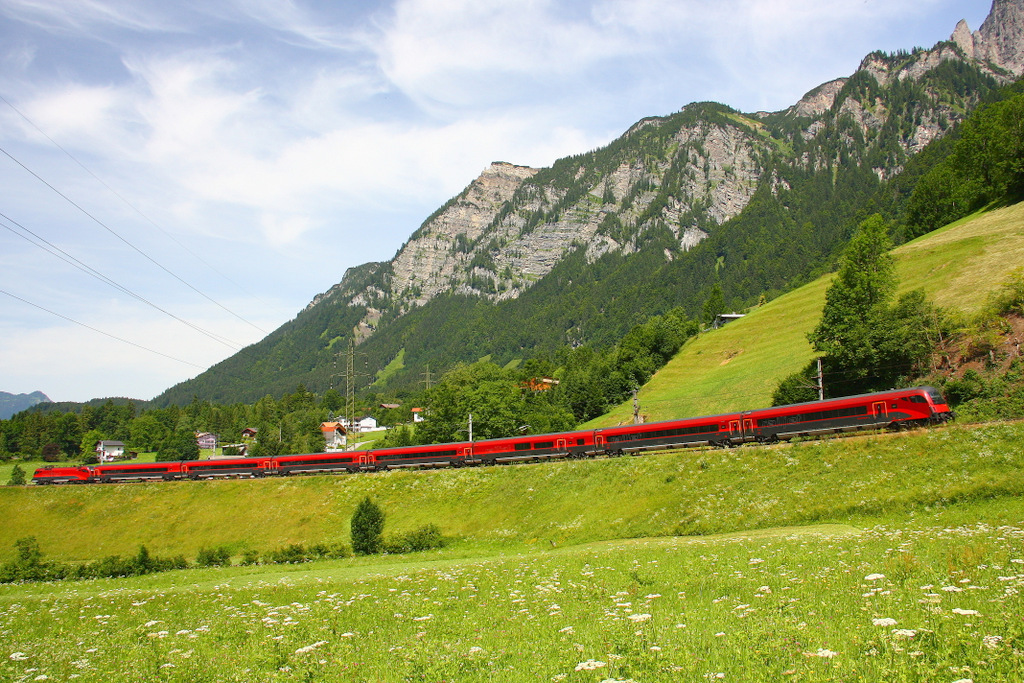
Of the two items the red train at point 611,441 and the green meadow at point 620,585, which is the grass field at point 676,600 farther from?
the red train at point 611,441

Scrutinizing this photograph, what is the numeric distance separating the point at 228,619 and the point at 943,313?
7887 centimetres

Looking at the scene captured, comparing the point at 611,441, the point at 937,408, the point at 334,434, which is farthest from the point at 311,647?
the point at 334,434

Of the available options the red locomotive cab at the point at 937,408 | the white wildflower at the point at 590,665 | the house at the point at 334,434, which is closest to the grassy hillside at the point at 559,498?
the red locomotive cab at the point at 937,408

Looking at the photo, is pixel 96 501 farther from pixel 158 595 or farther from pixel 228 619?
pixel 228 619

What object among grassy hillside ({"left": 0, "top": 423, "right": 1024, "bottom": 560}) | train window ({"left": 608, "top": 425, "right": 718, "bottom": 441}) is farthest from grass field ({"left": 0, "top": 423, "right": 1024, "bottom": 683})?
train window ({"left": 608, "top": 425, "right": 718, "bottom": 441})

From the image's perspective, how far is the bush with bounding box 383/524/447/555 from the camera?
138 feet

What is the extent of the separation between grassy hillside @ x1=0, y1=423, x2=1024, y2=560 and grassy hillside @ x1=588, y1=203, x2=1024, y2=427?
39899 mm

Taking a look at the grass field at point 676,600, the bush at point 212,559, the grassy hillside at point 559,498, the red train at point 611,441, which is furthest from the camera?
the red train at point 611,441

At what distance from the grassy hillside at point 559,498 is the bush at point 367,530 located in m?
6.27

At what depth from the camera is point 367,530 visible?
42906 millimetres

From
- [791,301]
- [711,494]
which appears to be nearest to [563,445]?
[711,494]

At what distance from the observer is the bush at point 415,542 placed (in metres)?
42.2

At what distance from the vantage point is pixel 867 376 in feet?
242

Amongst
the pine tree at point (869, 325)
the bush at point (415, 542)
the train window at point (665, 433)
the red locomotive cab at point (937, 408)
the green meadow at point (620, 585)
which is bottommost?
the bush at point (415, 542)
